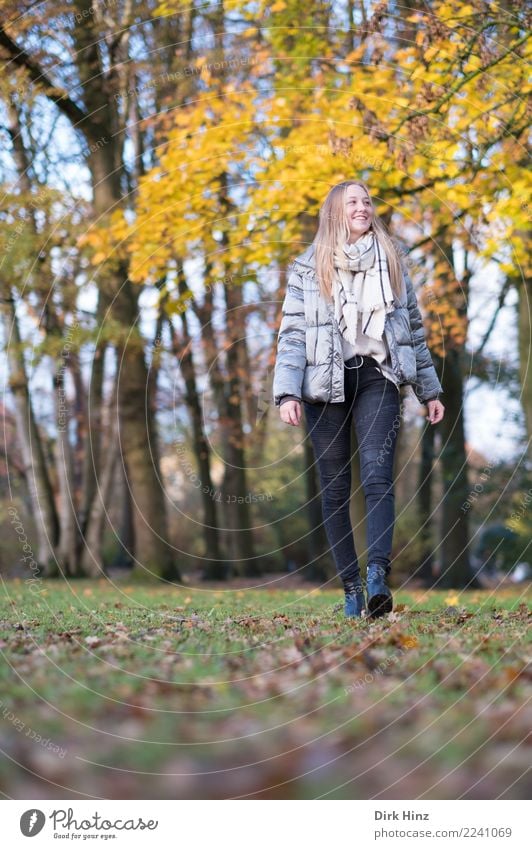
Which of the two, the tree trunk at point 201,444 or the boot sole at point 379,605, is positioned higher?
the tree trunk at point 201,444

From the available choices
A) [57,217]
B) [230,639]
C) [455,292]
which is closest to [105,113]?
[57,217]

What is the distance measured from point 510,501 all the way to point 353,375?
15.9 meters

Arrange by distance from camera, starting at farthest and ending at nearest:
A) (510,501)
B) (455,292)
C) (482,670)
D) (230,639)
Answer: (510,501) < (455,292) < (230,639) < (482,670)

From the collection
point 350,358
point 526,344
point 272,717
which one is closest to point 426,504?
point 526,344

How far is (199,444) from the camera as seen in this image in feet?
69.7

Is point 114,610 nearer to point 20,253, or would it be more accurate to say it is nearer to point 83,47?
point 20,253

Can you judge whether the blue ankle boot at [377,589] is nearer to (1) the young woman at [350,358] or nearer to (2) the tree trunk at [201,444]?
(1) the young woman at [350,358]

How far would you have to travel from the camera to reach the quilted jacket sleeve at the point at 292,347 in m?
5.32

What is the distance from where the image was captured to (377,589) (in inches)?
202

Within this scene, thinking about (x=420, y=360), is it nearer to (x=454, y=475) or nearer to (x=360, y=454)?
(x=360, y=454)

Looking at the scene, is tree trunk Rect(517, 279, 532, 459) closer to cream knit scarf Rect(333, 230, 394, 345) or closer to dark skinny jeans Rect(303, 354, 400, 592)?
cream knit scarf Rect(333, 230, 394, 345)

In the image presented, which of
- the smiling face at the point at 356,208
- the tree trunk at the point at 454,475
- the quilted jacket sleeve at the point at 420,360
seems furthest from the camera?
the tree trunk at the point at 454,475

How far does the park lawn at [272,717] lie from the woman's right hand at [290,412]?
115 centimetres

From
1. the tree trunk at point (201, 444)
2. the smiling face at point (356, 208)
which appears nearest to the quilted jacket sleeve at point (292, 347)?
the smiling face at point (356, 208)
